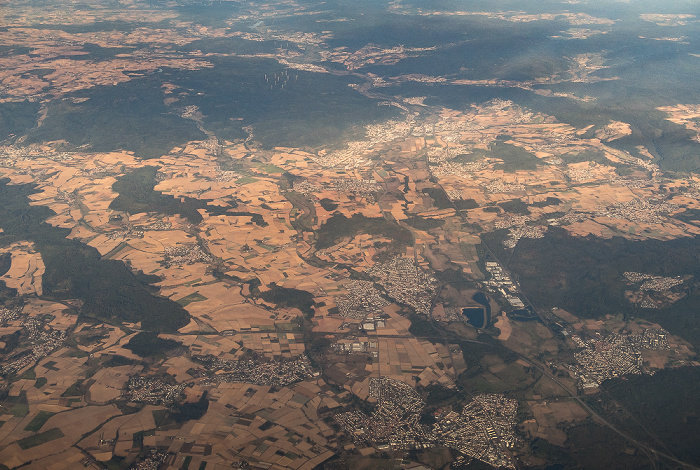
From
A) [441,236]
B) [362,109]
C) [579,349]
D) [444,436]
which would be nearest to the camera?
[444,436]

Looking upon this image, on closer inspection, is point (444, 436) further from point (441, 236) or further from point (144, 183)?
point (144, 183)

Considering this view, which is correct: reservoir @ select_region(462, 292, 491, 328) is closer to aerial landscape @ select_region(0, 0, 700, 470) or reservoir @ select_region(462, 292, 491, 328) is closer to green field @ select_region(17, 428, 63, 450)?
aerial landscape @ select_region(0, 0, 700, 470)

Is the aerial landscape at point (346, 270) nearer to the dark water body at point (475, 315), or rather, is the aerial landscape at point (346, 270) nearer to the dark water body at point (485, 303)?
the dark water body at point (475, 315)

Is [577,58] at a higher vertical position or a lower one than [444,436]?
higher

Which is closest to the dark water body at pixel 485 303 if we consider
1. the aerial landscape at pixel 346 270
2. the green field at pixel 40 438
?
the aerial landscape at pixel 346 270

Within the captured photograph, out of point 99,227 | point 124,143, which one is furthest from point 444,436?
point 124,143

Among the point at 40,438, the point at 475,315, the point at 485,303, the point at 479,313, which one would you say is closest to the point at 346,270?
the point at 475,315
